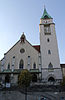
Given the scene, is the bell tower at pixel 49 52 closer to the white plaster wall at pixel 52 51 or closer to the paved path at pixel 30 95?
the white plaster wall at pixel 52 51

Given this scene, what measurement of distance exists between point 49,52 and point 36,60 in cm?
480

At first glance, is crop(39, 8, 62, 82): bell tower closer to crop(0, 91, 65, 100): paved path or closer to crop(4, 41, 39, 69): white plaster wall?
crop(4, 41, 39, 69): white plaster wall

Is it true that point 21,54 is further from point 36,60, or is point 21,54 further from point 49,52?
point 49,52

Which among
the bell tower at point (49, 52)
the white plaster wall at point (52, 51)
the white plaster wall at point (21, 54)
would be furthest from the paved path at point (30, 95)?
the white plaster wall at point (21, 54)

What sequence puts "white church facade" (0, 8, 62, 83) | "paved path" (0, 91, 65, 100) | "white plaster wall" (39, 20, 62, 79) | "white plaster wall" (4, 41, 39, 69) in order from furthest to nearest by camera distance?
"white plaster wall" (4, 41, 39, 69)
"white plaster wall" (39, 20, 62, 79)
"white church facade" (0, 8, 62, 83)
"paved path" (0, 91, 65, 100)

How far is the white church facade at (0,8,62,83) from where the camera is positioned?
27828 mm

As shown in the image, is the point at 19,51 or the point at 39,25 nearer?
the point at 19,51

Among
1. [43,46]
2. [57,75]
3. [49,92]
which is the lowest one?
[49,92]

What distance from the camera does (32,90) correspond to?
18.2 meters

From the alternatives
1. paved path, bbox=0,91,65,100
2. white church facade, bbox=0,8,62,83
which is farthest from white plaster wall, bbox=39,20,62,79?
paved path, bbox=0,91,65,100

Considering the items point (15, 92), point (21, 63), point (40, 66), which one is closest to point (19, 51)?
point (21, 63)

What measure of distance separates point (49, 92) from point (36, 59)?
44.6 ft

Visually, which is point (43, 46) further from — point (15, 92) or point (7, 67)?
point (15, 92)

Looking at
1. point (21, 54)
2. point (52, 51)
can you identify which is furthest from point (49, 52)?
point (21, 54)
